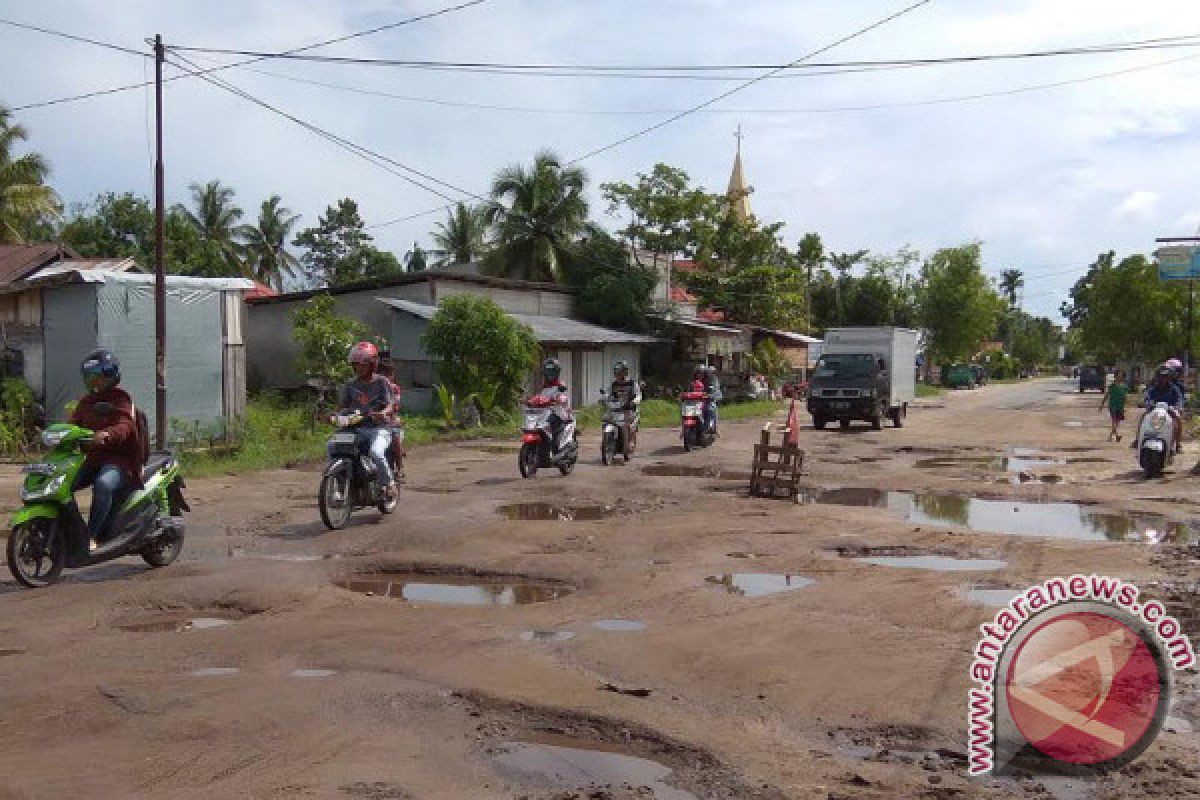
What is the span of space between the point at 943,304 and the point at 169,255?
160 feet

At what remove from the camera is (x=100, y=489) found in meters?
7.69

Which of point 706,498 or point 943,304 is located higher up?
point 943,304

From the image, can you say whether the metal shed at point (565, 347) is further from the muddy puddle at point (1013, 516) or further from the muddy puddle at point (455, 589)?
the muddy puddle at point (455, 589)

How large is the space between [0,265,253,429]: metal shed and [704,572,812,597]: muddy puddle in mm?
12799

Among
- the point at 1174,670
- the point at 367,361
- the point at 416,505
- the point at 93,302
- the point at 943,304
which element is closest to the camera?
the point at 1174,670

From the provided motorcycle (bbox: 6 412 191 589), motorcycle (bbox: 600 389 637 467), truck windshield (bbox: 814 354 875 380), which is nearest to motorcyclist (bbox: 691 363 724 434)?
motorcycle (bbox: 600 389 637 467)

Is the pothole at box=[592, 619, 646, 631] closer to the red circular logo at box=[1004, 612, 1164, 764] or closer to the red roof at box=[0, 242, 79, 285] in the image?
the red circular logo at box=[1004, 612, 1164, 764]

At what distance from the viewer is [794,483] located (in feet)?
42.5

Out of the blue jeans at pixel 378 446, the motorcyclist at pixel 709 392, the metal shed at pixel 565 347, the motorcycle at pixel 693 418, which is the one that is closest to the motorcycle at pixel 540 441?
the blue jeans at pixel 378 446

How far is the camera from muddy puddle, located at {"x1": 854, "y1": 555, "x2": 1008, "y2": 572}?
8562mm

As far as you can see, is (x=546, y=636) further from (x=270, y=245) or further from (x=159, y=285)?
(x=270, y=245)

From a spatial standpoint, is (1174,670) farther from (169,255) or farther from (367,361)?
(169,255)

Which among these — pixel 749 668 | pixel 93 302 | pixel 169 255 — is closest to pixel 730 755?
pixel 749 668

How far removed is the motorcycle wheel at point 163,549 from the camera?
824 centimetres
